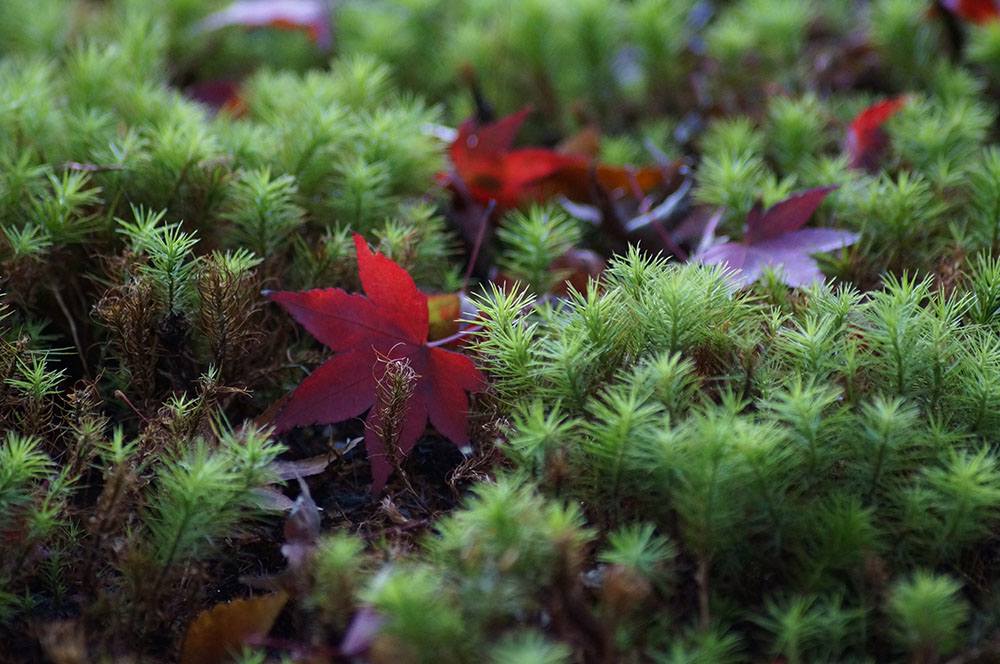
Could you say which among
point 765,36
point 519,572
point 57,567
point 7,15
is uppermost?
point 7,15

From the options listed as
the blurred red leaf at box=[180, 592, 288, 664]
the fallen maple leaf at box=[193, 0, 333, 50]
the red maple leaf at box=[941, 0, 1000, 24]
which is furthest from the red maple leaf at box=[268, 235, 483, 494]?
the red maple leaf at box=[941, 0, 1000, 24]

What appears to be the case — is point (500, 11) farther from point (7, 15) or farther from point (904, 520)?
point (904, 520)

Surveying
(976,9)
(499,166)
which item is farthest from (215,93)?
(976,9)

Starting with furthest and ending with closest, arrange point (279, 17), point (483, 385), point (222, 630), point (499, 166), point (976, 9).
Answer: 1. point (279, 17)
2. point (976, 9)
3. point (499, 166)
4. point (483, 385)
5. point (222, 630)

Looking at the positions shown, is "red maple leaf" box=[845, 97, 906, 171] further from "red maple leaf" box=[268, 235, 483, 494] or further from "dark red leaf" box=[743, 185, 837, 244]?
"red maple leaf" box=[268, 235, 483, 494]

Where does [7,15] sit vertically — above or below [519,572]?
above

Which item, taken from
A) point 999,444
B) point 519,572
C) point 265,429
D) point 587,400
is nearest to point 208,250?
point 265,429

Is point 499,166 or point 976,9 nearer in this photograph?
point 499,166

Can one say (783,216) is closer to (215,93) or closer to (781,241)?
(781,241)
